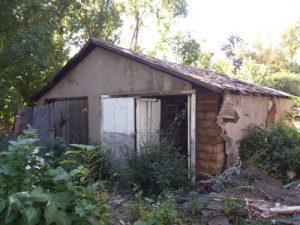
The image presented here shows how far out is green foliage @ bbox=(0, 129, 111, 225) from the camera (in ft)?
9.81

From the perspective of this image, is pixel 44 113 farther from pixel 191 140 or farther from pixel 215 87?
pixel 215 87

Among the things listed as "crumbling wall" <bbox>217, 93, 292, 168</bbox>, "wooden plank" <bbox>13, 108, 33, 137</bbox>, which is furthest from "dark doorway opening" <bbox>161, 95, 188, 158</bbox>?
"wooden plank" <bbox>13, 108, 33, 137</bbox>

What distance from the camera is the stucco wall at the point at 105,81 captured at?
25.8 ft

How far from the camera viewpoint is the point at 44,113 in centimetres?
982

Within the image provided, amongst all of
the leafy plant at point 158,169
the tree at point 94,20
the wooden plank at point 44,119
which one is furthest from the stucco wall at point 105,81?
the tree at point 94,20

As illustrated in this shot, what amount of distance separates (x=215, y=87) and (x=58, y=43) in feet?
25.6

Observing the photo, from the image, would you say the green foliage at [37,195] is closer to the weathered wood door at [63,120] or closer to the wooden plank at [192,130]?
the wooden plank at [192,130]

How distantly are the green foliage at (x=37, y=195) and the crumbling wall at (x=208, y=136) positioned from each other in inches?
157

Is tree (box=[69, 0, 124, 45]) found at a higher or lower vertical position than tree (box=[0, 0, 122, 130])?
higher

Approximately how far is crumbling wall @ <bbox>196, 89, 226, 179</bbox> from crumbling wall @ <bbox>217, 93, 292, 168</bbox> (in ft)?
0.44

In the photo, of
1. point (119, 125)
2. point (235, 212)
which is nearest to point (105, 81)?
point (119, 125)

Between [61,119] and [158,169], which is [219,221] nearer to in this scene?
[158,169]

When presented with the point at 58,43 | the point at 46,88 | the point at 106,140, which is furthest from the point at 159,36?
the point at 106,140

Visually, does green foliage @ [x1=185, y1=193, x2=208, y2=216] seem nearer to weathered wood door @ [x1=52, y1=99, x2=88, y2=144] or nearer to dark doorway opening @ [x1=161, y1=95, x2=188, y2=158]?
dark doorway opening @ [x1=161, y1=95, x2=188, y2=158]
